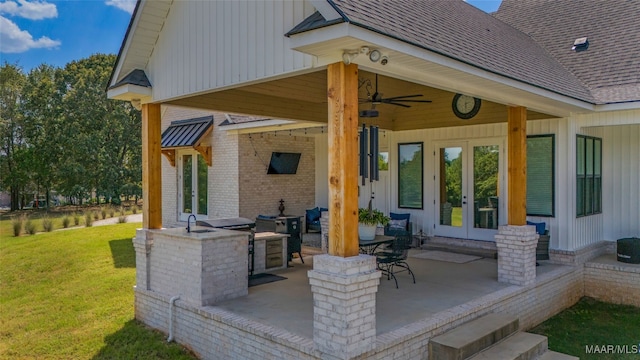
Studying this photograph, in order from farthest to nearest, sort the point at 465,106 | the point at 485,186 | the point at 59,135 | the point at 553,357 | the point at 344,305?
the point at 59,135
the point at 465,106
the point at 485,186
the point at 553,357
the point at 344,305

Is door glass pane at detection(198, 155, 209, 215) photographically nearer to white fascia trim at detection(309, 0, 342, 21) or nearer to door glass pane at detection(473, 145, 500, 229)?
door glass pane at detection(473, 145, 500, 229)

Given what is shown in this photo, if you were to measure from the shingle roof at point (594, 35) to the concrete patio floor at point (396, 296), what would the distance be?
3569 millimetres

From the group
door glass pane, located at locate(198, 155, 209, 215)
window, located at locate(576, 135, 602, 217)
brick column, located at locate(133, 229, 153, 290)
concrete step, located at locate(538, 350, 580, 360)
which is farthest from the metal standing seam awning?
concrete step, located at locate(538, 350, 580, 360)

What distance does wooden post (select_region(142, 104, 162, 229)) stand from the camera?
21.3 feet

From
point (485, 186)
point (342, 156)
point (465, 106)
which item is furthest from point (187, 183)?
point (342, 156)

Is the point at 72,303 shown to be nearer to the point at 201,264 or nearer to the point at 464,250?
the point at 201,264

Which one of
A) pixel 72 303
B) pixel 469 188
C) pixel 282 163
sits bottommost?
pixel 72 303

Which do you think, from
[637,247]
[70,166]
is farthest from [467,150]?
[70,166]

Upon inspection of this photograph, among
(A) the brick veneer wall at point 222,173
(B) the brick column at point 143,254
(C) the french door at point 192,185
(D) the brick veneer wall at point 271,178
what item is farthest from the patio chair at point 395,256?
(C) the french door at point 192,185

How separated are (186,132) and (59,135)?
50.1ft

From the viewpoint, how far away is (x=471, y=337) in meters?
4.72

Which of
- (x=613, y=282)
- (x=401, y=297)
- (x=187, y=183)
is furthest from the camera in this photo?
(x=187, y=183)

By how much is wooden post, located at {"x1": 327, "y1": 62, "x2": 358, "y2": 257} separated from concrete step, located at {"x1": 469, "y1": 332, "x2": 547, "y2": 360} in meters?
1.98

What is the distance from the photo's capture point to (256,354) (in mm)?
4703
